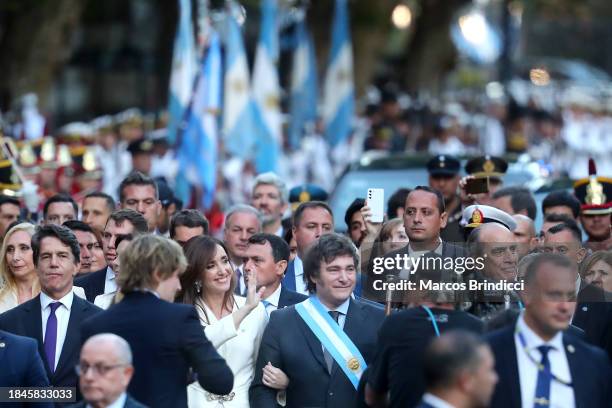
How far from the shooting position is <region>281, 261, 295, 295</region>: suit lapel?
10.9 metres

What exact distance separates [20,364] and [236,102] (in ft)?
40.2

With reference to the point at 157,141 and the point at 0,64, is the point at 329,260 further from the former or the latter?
the point at 0,64

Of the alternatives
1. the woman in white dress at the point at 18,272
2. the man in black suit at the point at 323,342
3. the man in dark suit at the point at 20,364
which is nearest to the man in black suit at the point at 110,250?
the woman in white dress at the point at 18,272

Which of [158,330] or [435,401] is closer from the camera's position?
[435,401]

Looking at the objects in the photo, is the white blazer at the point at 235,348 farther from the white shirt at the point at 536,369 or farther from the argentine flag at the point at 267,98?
the argentine flag at the point at 267,98

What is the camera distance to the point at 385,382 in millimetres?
7777

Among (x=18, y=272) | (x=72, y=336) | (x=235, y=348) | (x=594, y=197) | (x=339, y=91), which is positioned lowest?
(x=235, y=348)

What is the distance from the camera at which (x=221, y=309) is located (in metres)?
9.07

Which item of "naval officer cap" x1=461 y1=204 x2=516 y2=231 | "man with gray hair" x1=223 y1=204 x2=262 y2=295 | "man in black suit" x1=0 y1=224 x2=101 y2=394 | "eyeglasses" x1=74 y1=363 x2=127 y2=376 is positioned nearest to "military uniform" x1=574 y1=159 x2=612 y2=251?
"naval officer cap" x1=461 y1=204 x2=516 y2=231

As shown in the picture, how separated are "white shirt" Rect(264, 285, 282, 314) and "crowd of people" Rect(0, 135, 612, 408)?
11 mm

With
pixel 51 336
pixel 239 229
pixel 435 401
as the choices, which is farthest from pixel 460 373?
pixel 239 229

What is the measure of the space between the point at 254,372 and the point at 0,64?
20.3m

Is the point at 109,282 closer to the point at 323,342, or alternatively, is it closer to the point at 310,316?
the point at 310,316

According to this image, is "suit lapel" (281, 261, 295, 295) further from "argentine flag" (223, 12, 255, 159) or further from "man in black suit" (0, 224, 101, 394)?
"argentine flag" (223, 12, 255, 159)
